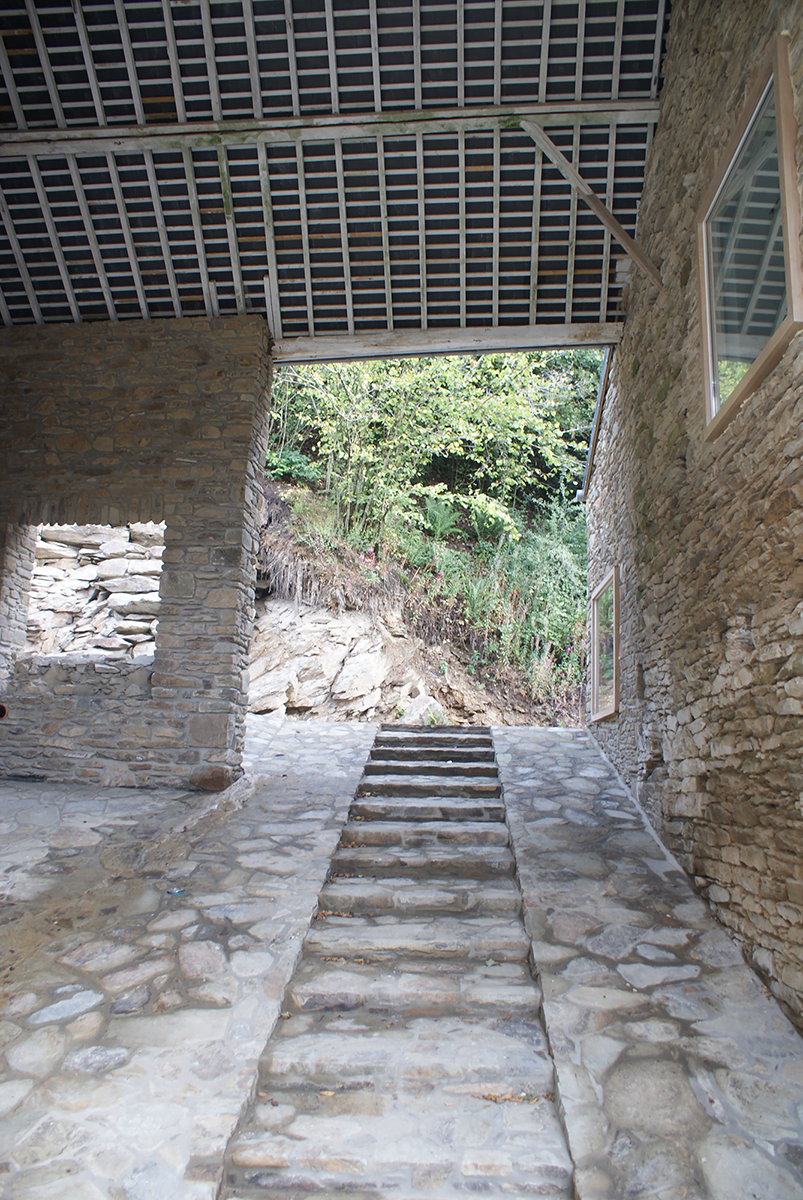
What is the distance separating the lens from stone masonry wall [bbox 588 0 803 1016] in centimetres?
273

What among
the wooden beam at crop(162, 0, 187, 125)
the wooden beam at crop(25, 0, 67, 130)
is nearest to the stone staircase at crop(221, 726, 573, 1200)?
the wooden beam at crop(162, 0, 187, 125)

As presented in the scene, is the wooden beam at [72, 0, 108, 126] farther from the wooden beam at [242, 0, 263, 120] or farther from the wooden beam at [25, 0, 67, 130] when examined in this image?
the wooden beam at [242, 0, 263, 120]

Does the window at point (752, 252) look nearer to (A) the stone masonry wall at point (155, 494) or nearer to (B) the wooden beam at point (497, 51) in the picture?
(B) the wooden beam at point (497, 51)

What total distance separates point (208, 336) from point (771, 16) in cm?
463

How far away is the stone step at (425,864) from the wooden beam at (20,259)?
553 centimetres

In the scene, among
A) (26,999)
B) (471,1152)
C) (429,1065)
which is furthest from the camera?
(26,999)

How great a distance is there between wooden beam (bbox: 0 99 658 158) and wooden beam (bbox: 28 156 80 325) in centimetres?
16

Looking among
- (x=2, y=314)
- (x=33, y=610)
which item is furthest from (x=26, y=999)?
(x=2, y=314)

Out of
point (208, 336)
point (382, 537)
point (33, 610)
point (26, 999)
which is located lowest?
point (26, 999)

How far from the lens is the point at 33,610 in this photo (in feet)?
23.2

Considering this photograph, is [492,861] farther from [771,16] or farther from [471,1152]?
[771,16]

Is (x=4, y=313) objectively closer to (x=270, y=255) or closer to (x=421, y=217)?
(x=270, y=255)

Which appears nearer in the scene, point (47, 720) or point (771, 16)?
point (771, 16)

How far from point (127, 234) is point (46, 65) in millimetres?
1179
